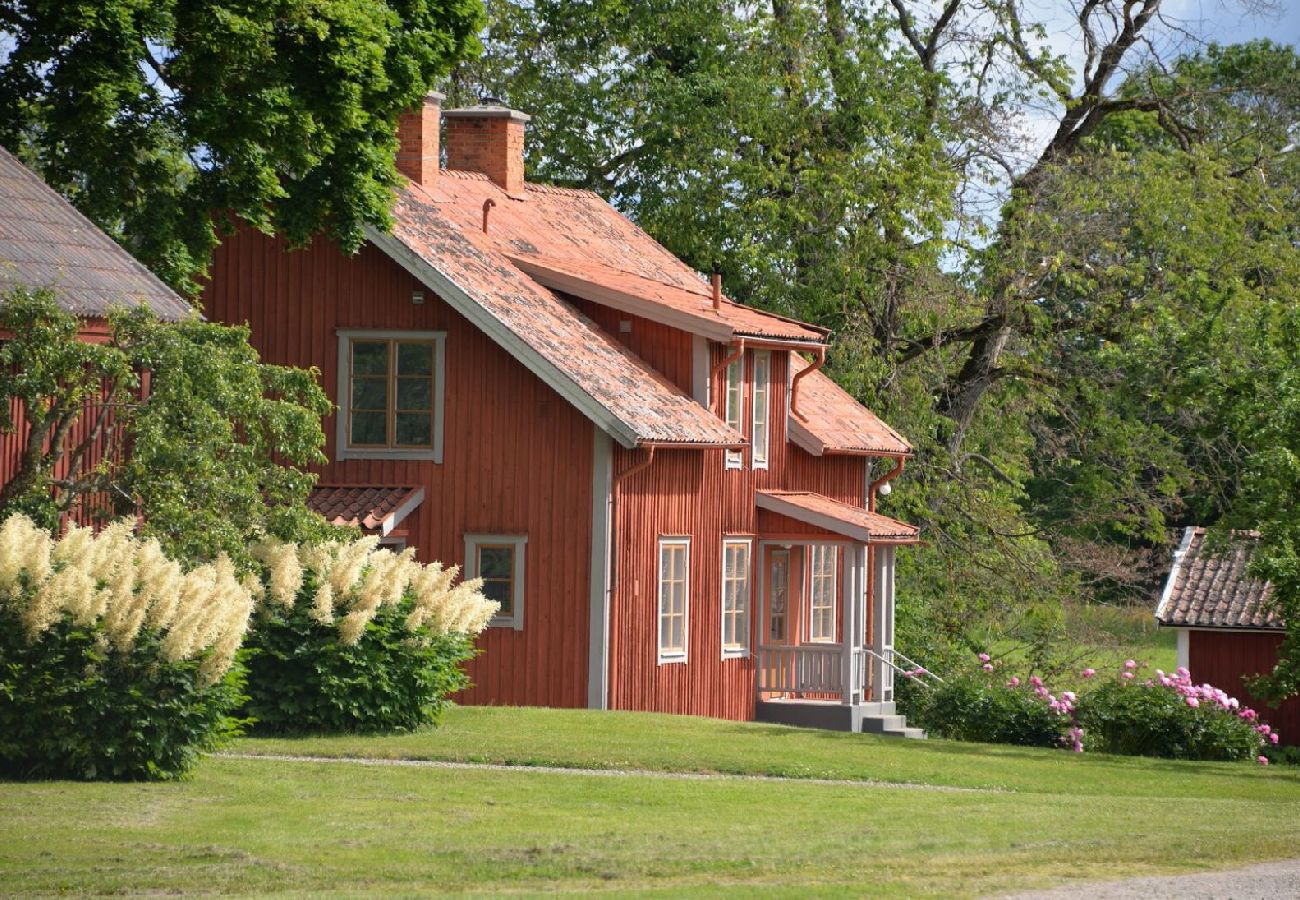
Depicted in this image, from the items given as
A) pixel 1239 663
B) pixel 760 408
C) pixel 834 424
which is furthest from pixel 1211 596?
pixel 760 408

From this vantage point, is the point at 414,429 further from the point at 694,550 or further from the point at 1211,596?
the point at 1211,596

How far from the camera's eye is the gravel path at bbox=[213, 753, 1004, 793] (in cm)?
1823

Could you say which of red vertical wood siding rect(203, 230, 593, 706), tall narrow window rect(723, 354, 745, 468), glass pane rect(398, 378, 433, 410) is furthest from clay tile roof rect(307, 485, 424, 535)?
tall narrow window rect(723, 354, 745, 468)

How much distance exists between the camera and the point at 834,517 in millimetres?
29500

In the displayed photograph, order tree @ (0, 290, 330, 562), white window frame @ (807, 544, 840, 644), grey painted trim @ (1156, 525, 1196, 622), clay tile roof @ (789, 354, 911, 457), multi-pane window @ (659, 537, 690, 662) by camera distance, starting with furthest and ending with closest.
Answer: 1. grey painted trim @ (1156, 525, 1196, 622)
2. white window frame @ (807, 544, 840, 644)
3. clay tile roof @ (789, 354, 911, 457)
4. multi-pane window @ (659, 537, 690, 662)
5. tree @ (0, 290, 330, 562)

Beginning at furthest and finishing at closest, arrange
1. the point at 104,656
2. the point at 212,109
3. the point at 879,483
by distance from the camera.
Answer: the point at 879,483 < the point at 212,109 < the point at 104,656

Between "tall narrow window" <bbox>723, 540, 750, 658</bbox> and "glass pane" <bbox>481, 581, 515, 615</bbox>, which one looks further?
"tall narrow window" <bbox>723, 540, 750, 658</bbox>

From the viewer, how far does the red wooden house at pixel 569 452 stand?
86.3ft

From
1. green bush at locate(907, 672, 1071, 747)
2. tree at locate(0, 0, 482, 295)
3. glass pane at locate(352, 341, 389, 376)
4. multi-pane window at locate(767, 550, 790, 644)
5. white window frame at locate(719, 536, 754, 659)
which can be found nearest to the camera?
tree at locate(0, 0, 482, 295)

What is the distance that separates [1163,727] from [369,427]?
1062 centimetres

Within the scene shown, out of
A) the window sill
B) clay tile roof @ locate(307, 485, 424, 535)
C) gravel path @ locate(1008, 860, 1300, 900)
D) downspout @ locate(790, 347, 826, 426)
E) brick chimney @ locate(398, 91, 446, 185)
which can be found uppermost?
brick chimney @ locate(398, 91, 446, 185)

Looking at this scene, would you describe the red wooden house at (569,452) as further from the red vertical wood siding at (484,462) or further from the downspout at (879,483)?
the downspout at (879,483)

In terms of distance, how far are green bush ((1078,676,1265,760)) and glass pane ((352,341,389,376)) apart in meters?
9.82

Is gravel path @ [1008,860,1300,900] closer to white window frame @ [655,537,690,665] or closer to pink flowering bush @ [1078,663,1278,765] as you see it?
pink flowering bush @ [1078,663,1278,765]
